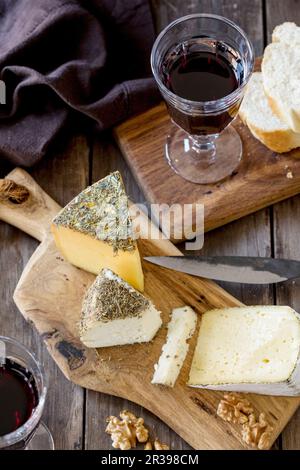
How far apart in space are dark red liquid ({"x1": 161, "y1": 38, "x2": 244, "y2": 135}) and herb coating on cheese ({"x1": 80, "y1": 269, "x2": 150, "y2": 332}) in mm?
489

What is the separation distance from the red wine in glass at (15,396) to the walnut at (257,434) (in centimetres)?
55

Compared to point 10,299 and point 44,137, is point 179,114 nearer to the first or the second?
point 44,137

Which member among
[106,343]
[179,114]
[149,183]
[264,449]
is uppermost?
→ [179,114]

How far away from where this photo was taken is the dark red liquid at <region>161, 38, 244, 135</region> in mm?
2520

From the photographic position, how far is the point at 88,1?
113 inches

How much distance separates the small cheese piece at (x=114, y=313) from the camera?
2395 millimetres

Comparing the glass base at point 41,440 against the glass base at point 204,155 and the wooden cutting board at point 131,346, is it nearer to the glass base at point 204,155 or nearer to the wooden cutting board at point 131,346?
the wooden cutting board at point 131,346

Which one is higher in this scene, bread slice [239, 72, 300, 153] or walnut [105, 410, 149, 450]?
bread slice [239, 72, 300, 153]

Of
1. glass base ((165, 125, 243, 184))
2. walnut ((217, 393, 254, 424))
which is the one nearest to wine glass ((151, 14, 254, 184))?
glass base ((165, 125, 243, 184))

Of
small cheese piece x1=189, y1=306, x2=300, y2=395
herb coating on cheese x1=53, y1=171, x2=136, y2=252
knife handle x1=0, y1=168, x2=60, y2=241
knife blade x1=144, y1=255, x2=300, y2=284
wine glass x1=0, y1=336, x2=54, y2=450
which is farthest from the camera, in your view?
knife handle x1=0, y1=168, x2=60, y2=241

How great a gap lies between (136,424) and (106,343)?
9.1 inches

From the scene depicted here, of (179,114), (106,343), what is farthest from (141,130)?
(106,343)

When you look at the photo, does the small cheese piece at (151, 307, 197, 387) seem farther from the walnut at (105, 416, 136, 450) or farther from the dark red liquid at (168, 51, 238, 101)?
the dark red liquid at (168, 51, 238, 101)

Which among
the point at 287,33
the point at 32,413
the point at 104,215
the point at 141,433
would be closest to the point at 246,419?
the point at 141,433
